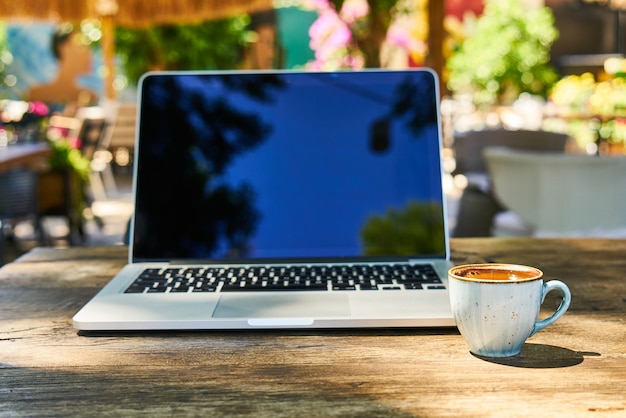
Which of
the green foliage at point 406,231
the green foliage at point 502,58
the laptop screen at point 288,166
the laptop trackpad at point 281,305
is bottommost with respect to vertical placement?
the laptop trackpad at point 281,305

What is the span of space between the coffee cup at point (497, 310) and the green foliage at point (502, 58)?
35.2 ft

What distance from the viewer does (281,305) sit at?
3.24ft

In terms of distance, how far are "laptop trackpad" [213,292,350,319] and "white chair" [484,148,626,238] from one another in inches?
93.2

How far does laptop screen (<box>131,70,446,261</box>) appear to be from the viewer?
3.97 feet

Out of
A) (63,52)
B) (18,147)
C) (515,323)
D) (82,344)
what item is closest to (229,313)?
(82,344)

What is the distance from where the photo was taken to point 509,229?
139 inches

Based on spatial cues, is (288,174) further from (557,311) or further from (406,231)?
(557,311)

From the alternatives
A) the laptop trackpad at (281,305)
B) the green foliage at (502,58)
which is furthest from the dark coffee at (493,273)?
the green foliage at (502,58)

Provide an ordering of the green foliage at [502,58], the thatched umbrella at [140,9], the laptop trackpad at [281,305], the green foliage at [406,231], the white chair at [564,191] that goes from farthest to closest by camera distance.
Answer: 1. the green foliage at [502,58]
2. the thatched umbrella at [140,9]
3. the white chair at [564,191]
4. the green foliage at [406,231]
5. the laptop trackpad at [281,305]

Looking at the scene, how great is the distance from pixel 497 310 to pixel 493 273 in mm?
78

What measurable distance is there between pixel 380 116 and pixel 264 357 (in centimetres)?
51

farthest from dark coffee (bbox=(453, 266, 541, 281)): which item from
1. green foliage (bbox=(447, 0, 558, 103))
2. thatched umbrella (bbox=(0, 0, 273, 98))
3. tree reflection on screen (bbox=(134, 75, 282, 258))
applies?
green foliage (bbox=(447, 0, 558, 103))

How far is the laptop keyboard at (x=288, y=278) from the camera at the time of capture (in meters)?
1.05

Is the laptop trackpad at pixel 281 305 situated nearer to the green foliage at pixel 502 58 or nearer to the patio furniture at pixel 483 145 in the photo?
the patio furniture at pixel 483 145
